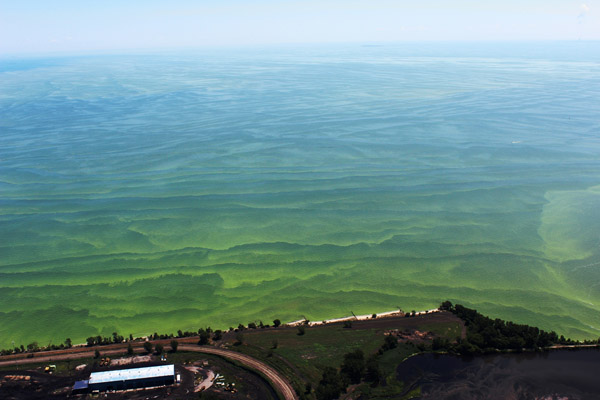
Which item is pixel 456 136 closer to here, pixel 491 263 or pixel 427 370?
pixel 491 263

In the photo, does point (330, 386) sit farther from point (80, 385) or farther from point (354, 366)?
point (80, 385)

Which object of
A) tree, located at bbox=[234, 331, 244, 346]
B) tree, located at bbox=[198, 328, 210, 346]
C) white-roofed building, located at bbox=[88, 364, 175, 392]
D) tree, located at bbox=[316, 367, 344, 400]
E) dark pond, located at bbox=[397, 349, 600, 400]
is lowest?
A: dark pond, located at bbox=[397, 349, 600, 400]

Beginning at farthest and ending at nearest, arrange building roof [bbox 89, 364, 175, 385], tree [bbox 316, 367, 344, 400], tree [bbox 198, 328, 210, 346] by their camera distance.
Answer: tree [bbox 198, 328, 210, 346], building roof [bbox 89, 364, 175, 385], tree [bbox 316, 367, 344, 400]

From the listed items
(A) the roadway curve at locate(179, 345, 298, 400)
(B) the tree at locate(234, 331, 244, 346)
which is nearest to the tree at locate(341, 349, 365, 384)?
(A) the roadway curve at locate(179, 345, 298, 400)

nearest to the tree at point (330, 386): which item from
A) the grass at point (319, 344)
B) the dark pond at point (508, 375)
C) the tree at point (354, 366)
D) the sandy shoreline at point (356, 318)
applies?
the grass at point (319, 344)

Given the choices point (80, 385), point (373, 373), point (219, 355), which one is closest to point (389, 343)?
point (373, 373)

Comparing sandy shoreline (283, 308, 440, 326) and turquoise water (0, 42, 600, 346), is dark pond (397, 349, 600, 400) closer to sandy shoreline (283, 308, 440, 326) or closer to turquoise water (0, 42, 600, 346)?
turquoise water (0, 42, 600, 346)

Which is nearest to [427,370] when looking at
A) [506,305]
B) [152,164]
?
[506,305]
